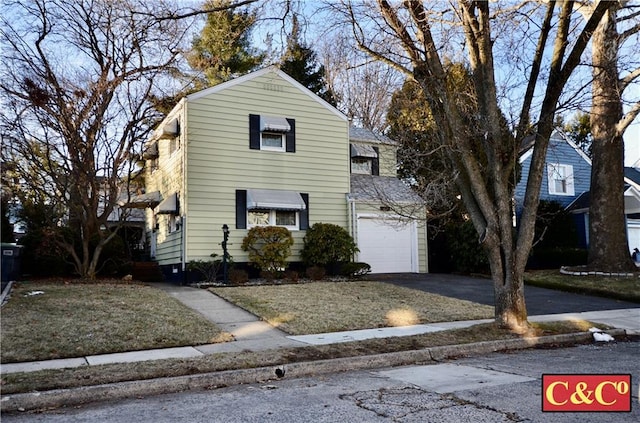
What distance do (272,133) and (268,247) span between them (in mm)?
3869

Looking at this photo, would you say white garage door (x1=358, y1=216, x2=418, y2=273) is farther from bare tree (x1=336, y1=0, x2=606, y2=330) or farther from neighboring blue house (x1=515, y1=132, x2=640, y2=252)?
bare tree (x1=336, y1=0, x2=606, y2=330)

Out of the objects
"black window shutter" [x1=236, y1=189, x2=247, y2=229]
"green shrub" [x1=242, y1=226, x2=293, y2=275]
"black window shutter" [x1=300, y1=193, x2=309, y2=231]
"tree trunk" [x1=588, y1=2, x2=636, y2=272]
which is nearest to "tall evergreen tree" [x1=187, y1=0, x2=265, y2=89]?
"black window shutter" [x1=236, y1=189, x2=247, y2=229]

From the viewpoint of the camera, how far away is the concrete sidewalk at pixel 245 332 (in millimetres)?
7156

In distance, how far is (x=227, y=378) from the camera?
6254 millimetres

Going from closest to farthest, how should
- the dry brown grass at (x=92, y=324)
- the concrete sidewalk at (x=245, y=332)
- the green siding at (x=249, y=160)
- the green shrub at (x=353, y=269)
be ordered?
the concrete sidewalk at (x=245, y=332), the dry brown grass at (x=92, y=324), the green siding at (x=249, y=160), the green shrub at (x=353, y=269)

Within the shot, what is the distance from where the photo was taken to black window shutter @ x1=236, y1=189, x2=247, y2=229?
16.9m

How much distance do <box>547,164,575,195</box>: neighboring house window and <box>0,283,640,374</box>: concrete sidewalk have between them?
477 inches

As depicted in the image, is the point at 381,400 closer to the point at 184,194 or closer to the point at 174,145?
the point at 184,194

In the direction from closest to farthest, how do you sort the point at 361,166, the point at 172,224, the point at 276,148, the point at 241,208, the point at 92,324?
the point at 92,324 → the point at 241,208 → the point at 276,148 → the point at 172,224 → the point at 361,166

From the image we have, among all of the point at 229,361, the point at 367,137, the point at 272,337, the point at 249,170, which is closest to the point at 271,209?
the point at 249,170

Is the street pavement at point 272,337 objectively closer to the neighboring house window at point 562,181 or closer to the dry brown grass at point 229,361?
the dry brown grass at point 229,361

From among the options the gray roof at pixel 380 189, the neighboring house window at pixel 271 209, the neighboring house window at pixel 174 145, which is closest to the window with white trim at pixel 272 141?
the neighboring house window at pixel 271 209

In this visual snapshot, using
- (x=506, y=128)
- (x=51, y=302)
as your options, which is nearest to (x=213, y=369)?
(x=51, y=302)

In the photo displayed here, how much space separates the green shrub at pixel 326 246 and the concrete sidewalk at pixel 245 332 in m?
4.31
